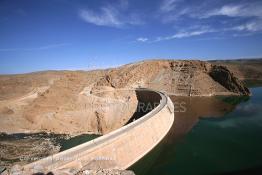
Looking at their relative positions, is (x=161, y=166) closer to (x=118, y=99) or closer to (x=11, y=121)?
(x=118, y=99)

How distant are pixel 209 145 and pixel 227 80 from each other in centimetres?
4825

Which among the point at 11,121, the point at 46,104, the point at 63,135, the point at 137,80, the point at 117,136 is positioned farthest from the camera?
the point at 137,80

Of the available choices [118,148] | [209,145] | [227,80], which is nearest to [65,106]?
[118,148]

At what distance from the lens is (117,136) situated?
79.5 ft

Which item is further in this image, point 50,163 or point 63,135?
point 63,135

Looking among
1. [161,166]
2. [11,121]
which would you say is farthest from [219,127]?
[11,121]

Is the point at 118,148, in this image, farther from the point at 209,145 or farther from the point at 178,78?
the point at 178,78

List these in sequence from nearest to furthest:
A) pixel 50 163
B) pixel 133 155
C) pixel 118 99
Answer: pixel 50 163 < pixel 133 155 < pixel 118 99

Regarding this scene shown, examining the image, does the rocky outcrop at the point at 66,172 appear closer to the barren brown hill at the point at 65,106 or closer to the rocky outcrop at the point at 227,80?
the barren brown hill at the point at 65,106

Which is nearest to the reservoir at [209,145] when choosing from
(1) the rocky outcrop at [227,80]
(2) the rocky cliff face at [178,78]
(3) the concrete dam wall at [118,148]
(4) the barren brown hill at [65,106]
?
(3) the concrete dam wall at [118,148]

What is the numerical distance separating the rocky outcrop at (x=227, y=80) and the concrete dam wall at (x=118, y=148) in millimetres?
42115

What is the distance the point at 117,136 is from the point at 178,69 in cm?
6024

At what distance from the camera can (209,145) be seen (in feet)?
105

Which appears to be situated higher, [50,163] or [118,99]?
[118,99]
